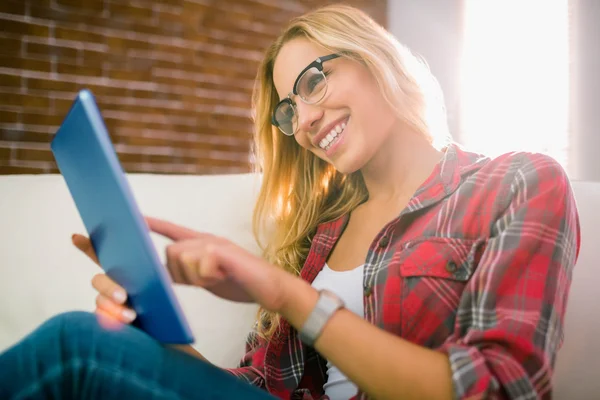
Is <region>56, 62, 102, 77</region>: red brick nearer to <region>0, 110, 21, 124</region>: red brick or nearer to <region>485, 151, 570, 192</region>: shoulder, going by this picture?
<region>0, 110, 21, 124</region>: red brick

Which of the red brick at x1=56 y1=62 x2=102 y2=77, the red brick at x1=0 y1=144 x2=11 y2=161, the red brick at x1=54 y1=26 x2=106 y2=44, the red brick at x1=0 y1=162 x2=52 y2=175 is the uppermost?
the red brick at x1=54 y1=26 x2=106 y2=44

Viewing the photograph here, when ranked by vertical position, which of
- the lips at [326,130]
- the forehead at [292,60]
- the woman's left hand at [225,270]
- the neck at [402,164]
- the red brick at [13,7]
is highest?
the red brick at [13,7]

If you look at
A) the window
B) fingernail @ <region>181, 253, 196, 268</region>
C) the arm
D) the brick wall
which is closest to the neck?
the arm

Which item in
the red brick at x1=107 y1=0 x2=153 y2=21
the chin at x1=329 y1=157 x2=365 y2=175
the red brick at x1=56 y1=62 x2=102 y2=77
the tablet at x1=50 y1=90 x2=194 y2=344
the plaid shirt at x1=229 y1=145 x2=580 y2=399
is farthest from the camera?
the red brick at x1=107 y1=0 x2=153 y2=21

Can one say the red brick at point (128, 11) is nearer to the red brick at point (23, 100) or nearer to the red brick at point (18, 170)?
the red brick at point (23, 100)

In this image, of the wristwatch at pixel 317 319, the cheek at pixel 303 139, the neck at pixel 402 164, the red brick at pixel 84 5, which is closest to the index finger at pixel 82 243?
the wristwatch at pixel 317 319

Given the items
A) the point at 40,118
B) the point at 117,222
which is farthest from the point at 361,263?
the point at 40,118

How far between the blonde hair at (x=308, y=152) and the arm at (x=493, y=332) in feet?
1.38

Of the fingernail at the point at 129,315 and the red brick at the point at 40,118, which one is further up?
the red brick at the point at 40,118

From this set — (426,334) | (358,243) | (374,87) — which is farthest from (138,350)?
(374,87)

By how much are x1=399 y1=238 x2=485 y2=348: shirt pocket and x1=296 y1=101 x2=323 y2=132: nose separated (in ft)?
1.18

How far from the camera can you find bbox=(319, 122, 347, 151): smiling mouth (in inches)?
41.5

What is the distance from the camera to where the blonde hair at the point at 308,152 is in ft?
3.48

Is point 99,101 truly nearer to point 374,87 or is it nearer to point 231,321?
point 231,321
